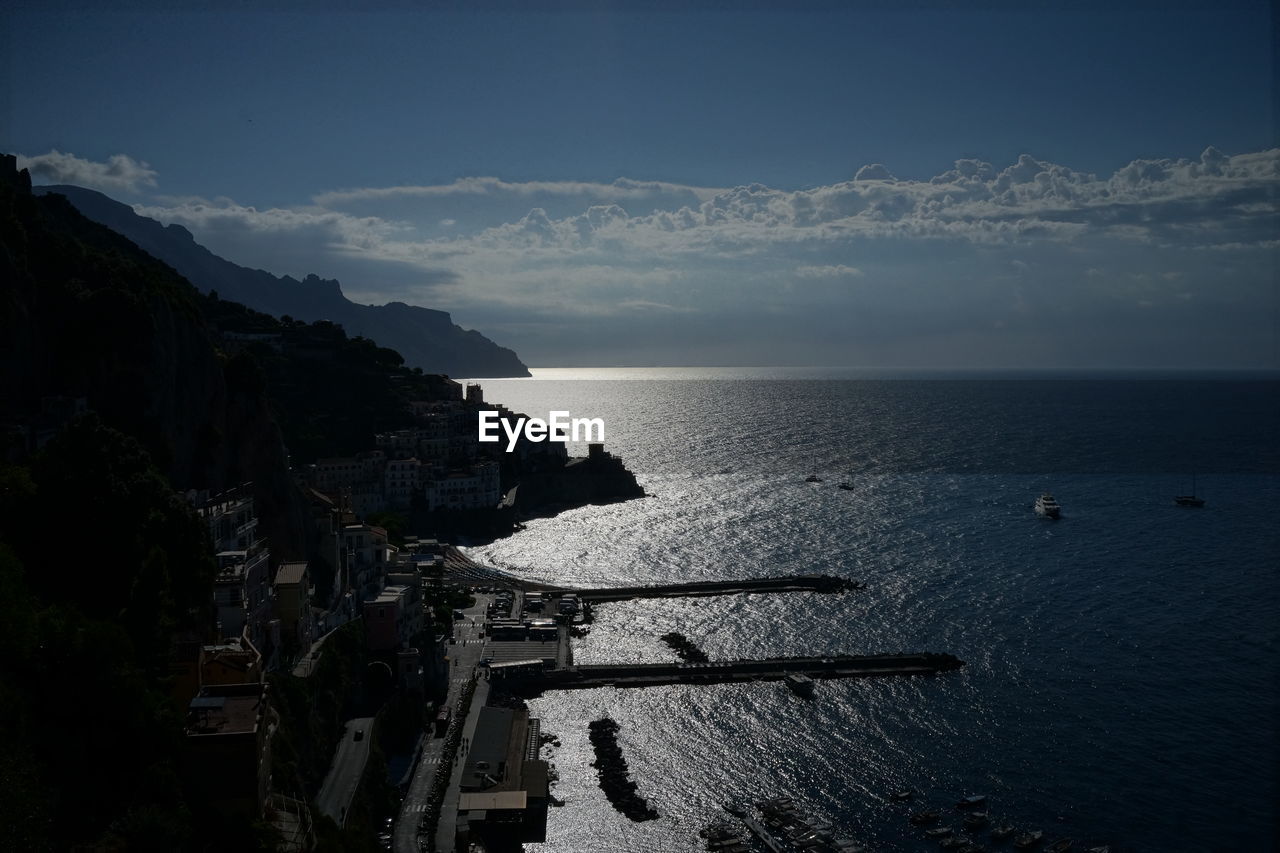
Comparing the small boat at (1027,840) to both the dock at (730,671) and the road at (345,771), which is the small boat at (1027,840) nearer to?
the dock at (730,671)

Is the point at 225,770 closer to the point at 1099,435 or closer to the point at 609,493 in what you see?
the point at 609,493

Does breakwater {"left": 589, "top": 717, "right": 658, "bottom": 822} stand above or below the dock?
below

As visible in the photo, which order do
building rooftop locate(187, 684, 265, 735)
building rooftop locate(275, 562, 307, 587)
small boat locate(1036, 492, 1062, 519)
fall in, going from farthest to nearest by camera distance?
small boat locate(1036, 492, 1062, 519)
building rooftop locate(275, 562, 307, 587)
building rooftop locate(187, 684, 265, 735)

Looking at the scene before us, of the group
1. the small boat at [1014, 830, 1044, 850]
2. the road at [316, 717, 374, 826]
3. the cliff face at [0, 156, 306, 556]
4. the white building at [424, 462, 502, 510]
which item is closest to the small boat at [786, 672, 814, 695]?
the small boat at [1014, 830, 1044, 850]

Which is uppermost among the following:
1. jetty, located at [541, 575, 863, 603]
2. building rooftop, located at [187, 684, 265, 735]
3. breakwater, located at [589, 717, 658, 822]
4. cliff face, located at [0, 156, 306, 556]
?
cliff face, located at [0, 156, 306, 556]

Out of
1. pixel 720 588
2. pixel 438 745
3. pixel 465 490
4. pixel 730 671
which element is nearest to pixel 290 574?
pixel 438 745

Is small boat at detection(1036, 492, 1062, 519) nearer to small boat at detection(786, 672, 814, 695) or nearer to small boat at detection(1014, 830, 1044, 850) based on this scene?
small boat at detection(786, 672, 814, 695)

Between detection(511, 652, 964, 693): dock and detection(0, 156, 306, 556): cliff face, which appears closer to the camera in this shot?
detection(0, 156, 306, 556): cliff face
